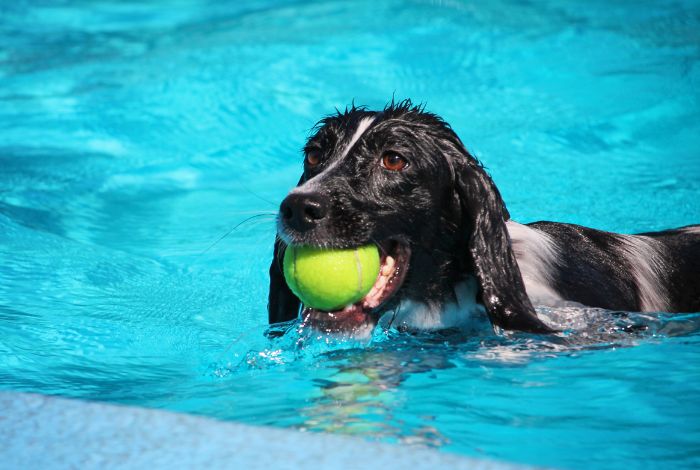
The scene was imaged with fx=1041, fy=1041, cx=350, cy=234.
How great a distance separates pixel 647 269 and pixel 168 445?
314 cm

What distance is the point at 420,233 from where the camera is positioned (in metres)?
4.47

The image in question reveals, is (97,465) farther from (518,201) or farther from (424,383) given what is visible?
(518,201)

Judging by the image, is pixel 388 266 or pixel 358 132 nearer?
pixel 388 266

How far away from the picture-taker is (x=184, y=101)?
10109 millimetres

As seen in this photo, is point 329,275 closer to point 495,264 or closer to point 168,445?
point 495,264

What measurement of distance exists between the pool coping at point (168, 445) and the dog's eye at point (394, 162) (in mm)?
1601

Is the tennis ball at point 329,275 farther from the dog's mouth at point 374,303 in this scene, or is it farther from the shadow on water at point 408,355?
the shadow on water at point 408,355

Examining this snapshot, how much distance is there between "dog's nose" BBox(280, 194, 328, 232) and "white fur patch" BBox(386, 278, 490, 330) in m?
0.68

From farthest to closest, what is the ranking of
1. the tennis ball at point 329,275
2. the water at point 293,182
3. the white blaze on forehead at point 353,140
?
the white blaze on forehead at point 353,140, the tennis ball at point 329,275, the water at point 293,182

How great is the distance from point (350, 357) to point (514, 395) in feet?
2.90

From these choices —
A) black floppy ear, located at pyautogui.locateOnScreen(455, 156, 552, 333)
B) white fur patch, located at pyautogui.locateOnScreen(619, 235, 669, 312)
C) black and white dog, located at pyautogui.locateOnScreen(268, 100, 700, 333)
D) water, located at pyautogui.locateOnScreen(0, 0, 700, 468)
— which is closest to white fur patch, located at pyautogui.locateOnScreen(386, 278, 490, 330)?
black and white dog, located at pyautogui.locateOnScreen(268, 100, 700, 333)

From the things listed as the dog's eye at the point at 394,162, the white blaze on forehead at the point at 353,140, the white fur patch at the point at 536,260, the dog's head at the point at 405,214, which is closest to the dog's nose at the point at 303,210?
the dog's head at the point at 405,214

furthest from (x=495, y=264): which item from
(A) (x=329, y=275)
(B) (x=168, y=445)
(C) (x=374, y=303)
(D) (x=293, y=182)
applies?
(D) (x=293, y=182)

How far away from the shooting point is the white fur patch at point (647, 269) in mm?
5184
